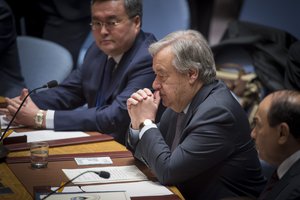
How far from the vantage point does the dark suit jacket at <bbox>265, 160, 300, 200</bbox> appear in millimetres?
2027

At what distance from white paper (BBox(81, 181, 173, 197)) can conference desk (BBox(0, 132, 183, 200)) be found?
1.9 inches

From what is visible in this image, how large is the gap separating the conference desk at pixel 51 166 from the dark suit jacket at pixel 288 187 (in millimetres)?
338

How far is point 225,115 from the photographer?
2396mm

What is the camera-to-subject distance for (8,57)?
398 cm

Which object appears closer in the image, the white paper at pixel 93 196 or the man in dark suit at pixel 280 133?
the white paper at pixel 93 196

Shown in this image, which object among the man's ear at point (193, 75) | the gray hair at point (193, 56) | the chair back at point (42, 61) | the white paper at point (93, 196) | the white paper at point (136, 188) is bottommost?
the chair back at point (42, 61)

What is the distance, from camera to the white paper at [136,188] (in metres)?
2.18

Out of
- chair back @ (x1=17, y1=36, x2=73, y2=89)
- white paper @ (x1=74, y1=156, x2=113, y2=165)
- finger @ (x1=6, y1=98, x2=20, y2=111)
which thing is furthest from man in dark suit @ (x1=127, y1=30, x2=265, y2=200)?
chair back @ (x1=17, y1=36, x2=73, y2=89)

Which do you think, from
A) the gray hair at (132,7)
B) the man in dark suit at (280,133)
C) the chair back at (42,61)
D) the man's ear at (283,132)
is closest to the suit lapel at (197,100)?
the man in dark suit at (280,133)

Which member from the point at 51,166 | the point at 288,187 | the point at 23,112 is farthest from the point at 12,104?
the point at 288,187

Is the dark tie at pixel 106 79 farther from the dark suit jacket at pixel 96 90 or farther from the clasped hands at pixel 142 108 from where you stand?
the clasped hands at pixel 142 108

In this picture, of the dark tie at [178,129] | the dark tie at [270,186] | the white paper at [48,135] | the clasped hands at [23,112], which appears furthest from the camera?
the clasped hands at [23,112]

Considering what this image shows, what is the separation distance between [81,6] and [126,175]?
280 cm

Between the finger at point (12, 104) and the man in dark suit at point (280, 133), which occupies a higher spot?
the man in dark suit at point (280, 133)
